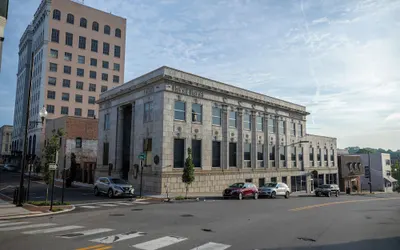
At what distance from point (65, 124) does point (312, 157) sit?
137 feet

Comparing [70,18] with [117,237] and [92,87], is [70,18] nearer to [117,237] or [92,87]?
[92,87]

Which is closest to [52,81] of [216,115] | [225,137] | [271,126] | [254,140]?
[216,115]

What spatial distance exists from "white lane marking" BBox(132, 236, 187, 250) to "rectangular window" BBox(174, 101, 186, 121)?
2134 centimetres

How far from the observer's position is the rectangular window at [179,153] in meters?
30.7

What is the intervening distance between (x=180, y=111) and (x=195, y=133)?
294 cm

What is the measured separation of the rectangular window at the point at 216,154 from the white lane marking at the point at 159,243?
2426cm

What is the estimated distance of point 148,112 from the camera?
32.2 meters

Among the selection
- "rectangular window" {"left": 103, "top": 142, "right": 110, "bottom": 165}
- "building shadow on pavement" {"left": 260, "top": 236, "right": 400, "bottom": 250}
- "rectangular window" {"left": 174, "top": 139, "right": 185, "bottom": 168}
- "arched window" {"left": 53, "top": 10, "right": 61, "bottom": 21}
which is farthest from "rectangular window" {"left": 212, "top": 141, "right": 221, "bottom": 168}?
"arched window" {"left": 53, "top": 10, "right": 61, "bottom": 21}

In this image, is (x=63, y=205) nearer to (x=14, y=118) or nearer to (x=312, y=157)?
(x=312, y=157)

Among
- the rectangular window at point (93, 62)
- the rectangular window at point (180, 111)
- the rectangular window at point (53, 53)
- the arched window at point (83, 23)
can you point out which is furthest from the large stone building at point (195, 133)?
the arched window at point (83, 23)

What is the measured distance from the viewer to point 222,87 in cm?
3612

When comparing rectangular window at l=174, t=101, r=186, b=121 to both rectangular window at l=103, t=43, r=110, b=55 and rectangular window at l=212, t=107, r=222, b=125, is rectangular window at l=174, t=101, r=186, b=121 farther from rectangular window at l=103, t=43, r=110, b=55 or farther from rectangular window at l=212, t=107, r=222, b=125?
rectangular window at l=103, t=43, r=110, b=55

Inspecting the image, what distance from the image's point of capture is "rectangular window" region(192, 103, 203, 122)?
1293 inches

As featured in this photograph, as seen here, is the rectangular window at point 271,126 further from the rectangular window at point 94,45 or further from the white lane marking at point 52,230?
the rectangular window at point 94,45
